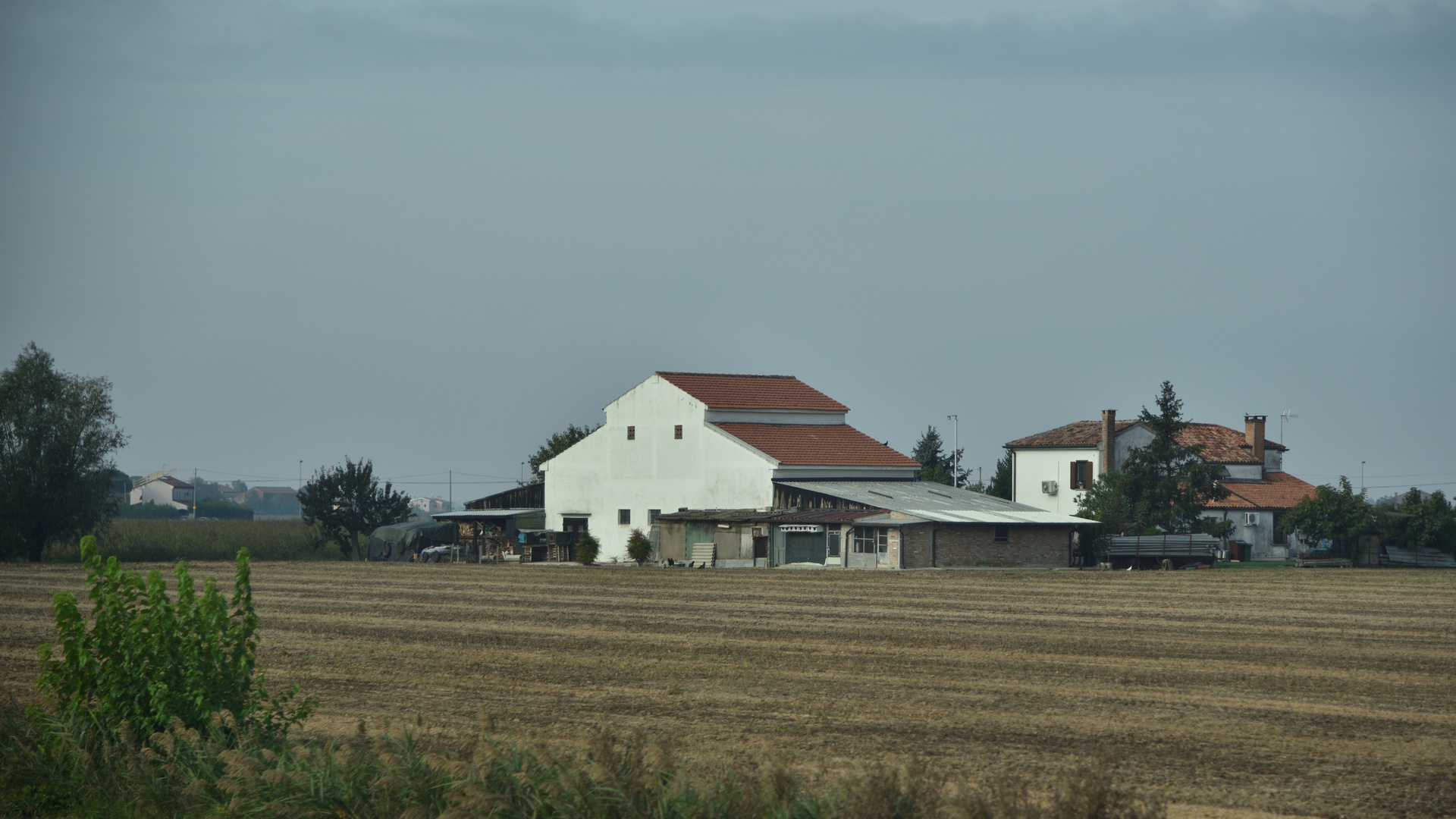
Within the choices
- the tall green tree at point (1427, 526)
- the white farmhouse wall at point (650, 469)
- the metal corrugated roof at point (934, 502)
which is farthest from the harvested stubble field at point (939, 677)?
the tall green tree at point (1427, 526)

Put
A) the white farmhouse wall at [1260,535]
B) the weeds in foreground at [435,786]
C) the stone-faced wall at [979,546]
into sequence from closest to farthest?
the weeds in foreground at [435,786] → the stone-faced wall at [979,546] → the white farmhouse wall at [1260,535]

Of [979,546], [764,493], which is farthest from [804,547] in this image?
[979,546]

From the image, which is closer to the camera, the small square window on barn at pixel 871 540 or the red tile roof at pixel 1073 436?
the small square window on barn at pixel 871 540

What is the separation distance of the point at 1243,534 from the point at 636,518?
30.2 meters

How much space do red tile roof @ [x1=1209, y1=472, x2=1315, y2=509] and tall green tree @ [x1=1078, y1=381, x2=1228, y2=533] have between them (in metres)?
3.85

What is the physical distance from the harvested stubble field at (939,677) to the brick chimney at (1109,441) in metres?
37.5

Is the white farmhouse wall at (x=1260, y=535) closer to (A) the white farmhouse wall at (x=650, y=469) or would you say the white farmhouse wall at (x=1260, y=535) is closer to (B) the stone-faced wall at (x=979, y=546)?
(B) the stone-faced wall at (x=979, y=546)

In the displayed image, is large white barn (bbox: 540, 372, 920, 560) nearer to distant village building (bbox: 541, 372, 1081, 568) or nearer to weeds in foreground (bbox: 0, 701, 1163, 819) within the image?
distant village building (bbox: 541, 372, 1081, 568)

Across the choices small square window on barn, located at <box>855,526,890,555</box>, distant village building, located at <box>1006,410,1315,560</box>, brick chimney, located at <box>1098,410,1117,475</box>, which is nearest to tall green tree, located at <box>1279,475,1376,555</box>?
distant village building, located at <box>1006,410,1315,560</box>

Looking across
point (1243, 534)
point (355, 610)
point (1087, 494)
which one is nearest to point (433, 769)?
point (355, 610)

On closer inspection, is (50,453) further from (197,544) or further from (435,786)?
(435,786)

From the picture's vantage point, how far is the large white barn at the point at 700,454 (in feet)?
191

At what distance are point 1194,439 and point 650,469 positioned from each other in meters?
31.1

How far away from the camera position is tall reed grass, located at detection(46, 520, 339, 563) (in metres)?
59.3
